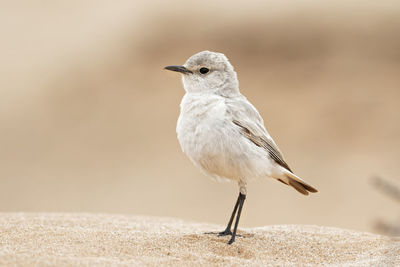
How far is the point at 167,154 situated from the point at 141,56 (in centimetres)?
368

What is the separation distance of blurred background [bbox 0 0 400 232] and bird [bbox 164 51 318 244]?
21.1 ft

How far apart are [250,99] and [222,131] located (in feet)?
33.5

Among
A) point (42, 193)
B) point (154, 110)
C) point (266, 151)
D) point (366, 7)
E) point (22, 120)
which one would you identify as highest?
point (366, 7)

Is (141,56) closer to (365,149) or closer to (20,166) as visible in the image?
(20,166)

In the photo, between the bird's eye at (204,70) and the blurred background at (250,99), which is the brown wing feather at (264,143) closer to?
the bird's eye at (204,70)

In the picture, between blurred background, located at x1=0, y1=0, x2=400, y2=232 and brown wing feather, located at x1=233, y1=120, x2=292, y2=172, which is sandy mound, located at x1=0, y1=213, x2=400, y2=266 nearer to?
brown wing feather, located at x1=233, y1=120, x2=292, y2=172

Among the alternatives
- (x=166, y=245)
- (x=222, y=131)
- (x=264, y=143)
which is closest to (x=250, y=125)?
(x=264, y=143)

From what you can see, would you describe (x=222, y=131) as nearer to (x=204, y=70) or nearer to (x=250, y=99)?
(x=204, y=70)

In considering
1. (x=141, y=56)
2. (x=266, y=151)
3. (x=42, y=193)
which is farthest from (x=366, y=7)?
(x=266, y=151)

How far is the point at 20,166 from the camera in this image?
15.4 m

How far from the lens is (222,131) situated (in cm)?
525

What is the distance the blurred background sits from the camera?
13289 millimetres

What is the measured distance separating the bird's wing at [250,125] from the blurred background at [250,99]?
20.8 ft

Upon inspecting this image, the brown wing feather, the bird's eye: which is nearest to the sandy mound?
the brown wing feather
